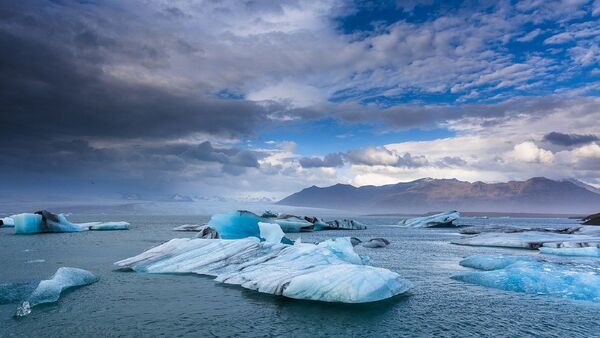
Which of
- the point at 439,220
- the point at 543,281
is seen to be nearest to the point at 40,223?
the point at 543,281

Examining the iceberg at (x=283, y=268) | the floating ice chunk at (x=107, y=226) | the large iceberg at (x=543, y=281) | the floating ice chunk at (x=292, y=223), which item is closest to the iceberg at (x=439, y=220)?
the floating ice chunk at (x=292, y=223)

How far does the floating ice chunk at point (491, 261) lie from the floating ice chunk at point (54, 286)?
1541cm

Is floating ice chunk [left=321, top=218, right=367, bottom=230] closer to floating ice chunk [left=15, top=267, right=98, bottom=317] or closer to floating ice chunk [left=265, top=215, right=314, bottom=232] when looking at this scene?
floating ice chunk [left=265, top=215, right=314, bottom=232]

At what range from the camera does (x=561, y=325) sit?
31.3 ft

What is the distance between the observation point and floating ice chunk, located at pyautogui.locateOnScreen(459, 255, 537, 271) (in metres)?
17.8

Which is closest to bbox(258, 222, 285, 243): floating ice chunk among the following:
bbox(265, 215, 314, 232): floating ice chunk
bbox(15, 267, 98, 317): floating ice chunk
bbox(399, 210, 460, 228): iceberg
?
bbox(15, 267, 98, 317): floating ice chunk

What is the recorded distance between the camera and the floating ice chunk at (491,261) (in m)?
17.8

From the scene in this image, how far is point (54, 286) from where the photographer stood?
11.6 meters

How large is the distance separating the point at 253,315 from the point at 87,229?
2000 inches

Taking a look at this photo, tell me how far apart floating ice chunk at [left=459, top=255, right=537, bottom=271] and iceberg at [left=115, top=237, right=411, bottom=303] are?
19.3ft

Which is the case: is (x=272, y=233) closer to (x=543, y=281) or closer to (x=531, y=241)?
(x=543, y=281)

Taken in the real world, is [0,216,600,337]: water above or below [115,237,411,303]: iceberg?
below

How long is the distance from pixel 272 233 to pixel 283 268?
31.7 ft

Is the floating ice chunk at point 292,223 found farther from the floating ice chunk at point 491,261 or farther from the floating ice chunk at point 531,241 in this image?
the floating ice chunk at point 491,261
